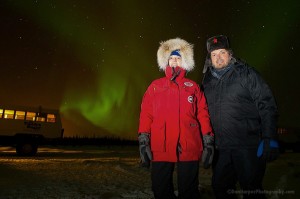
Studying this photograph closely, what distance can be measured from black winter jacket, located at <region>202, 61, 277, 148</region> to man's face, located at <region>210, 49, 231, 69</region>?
0.41 feet

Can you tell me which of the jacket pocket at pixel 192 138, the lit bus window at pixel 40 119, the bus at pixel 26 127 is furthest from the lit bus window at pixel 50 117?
the jacket pocket at pixel 192 138

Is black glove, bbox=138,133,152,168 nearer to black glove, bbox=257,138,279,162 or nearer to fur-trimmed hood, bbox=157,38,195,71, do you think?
fur-trimmed hood, bbox=157,38,195,71

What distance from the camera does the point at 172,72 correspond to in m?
3.41

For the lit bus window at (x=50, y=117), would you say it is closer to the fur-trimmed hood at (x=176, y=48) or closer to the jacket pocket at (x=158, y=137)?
the fur-trimmed hood at (x=176, y=48)

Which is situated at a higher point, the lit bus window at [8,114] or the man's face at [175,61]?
the lit bus window at [8,114]

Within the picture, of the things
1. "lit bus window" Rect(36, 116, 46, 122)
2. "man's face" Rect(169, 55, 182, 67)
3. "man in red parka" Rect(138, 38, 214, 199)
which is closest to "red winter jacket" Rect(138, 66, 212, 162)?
"man in red parka" Rect(138, 38, 214, 199)

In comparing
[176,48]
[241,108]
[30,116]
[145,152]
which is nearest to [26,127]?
[30,116]

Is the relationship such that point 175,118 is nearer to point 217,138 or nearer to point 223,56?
point 217,138

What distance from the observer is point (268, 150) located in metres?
3.00

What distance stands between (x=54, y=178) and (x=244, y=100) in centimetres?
500

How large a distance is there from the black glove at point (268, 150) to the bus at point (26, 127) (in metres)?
13.7

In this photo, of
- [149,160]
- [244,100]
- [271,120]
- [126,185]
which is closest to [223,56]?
[244,100]

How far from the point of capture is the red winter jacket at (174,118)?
10.2ft

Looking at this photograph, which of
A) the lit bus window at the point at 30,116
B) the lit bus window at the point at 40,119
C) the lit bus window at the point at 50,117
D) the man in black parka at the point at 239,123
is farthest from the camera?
the lit bus window at the point at 50,117
